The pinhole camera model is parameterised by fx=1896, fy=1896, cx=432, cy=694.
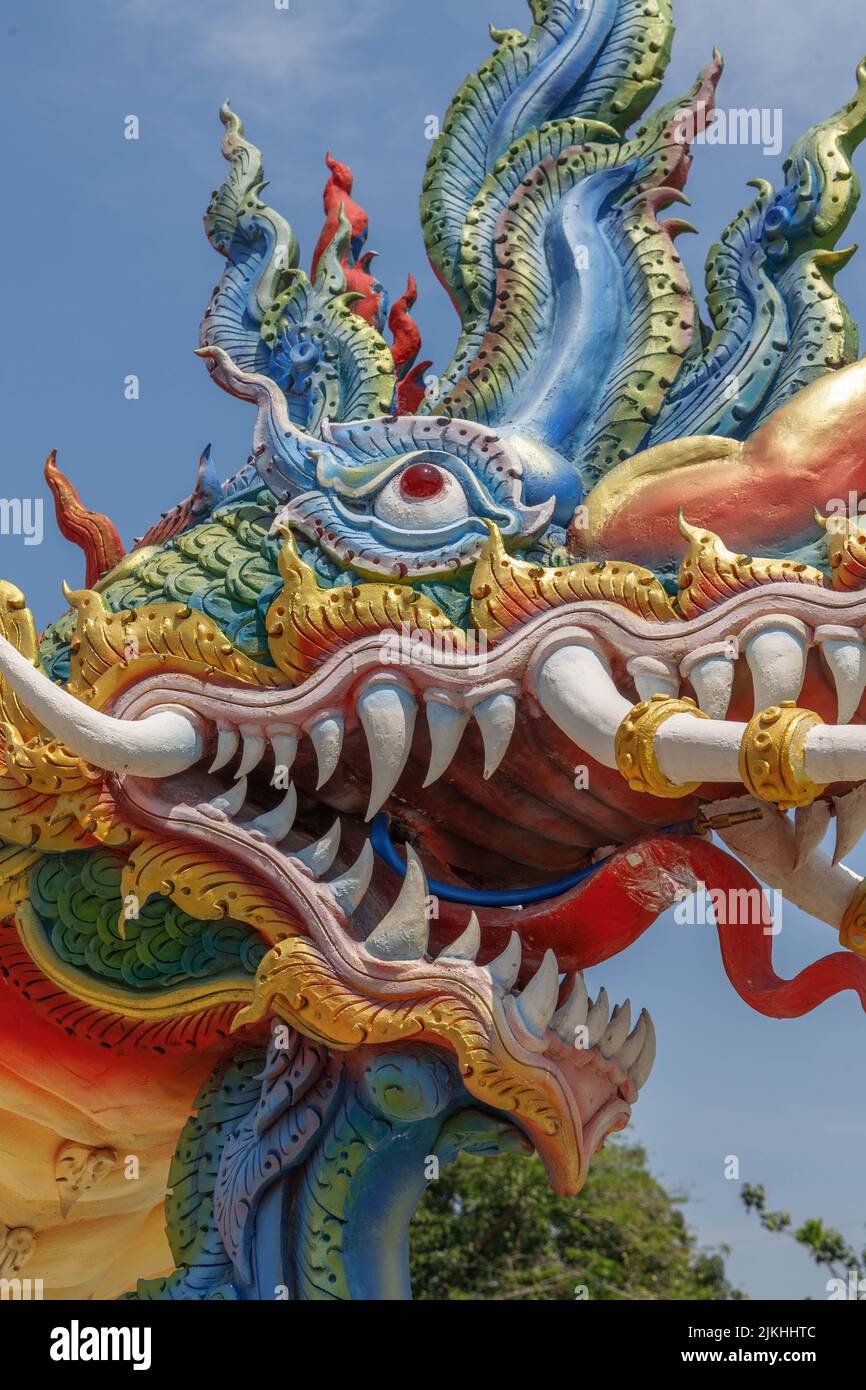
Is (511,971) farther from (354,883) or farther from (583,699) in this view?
(583,699)

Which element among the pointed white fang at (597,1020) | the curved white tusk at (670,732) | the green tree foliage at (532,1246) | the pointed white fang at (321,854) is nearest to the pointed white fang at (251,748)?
the pointed white fang at (321,854)

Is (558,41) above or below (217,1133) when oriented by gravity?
above

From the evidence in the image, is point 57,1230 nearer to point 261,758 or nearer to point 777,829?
point 261,758

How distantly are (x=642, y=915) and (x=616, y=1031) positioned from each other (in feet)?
0.86

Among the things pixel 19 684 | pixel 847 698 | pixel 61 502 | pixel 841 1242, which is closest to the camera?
pixel 847 698

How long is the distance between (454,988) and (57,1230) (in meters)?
1.51

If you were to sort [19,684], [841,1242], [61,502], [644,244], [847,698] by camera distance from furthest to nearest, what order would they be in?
[841,1242]
[61,502]
[644,244]
[19,684]
[847,698]

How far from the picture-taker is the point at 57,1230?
4.71 metres

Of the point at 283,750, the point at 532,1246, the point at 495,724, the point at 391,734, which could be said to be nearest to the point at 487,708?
the point at 495,724

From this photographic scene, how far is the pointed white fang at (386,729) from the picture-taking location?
154 inches

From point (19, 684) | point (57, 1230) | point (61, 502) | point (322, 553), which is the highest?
point (61, 502)

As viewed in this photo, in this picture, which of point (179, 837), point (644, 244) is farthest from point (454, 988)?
point (644, 244)

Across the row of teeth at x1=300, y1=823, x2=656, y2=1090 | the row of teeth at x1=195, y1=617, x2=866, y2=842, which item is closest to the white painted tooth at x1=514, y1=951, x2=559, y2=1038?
the row of teeth at x1=300, y1=823, x2=656, y2=1090

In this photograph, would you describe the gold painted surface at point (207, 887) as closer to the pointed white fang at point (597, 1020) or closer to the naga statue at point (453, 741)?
the naga statue at point (453, 741)
